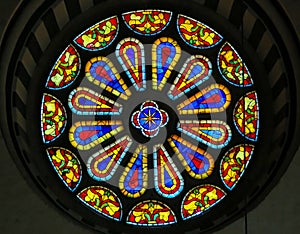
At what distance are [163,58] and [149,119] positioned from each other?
851 mm

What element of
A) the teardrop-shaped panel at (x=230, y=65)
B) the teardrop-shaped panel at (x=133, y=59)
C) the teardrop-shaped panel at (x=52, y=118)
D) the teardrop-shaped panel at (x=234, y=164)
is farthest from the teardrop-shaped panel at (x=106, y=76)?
the teardrop-shaped panel at (x=234, y=164)

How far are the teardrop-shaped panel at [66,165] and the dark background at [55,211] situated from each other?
1239mm

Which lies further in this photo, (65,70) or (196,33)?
(196,33)

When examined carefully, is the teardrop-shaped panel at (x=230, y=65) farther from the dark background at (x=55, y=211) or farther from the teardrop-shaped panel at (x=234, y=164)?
the dark background at (x=55, y=211)

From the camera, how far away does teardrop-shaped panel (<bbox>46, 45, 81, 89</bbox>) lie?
13102 mm

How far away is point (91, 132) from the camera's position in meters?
13.2

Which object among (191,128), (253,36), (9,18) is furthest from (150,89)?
(9,18)

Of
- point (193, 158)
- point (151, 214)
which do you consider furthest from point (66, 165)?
point (193, 158)

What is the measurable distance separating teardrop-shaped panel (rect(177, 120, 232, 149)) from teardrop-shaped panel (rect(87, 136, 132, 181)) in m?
0.77

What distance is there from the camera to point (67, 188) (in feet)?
41.3

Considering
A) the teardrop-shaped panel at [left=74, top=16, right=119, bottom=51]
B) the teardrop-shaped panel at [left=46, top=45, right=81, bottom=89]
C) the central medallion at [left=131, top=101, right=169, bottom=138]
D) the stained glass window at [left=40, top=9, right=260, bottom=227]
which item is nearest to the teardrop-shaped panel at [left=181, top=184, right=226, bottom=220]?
the stained glass window at [left=40, top=9, right=260, bottom=227]

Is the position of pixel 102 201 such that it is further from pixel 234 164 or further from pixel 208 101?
pixel 208 101

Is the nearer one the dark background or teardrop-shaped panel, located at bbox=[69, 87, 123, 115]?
Answer: the dark background

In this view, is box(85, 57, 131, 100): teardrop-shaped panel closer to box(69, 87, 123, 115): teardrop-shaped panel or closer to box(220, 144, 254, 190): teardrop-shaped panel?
box(69, 87, 123, 115): teardrop-shaped panel
